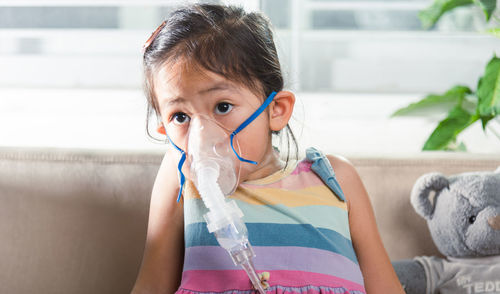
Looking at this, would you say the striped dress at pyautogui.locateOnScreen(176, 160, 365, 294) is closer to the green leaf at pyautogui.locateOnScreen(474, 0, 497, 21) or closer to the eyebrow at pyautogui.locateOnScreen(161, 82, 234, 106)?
the eyebrow at pyautogui.locateOnScreen(161, 82, 234, 106)

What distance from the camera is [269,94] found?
1.16 m

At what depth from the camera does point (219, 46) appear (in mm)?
1094

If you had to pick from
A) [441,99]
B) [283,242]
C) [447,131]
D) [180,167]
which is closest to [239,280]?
[283,242]

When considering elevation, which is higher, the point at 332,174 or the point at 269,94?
the point at 269,94

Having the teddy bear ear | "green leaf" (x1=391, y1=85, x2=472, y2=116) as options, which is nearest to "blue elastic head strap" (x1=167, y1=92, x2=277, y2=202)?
the teddy bear ear

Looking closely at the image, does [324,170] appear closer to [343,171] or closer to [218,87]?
[343,171]

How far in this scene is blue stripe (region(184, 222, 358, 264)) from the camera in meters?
1.15

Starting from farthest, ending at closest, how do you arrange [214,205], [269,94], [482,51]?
[482,51], [269,94], [214,205]

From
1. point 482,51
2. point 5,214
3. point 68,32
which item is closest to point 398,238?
point 5,214

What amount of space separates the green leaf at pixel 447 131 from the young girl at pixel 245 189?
602 mm

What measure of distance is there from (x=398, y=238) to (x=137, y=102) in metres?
1.95

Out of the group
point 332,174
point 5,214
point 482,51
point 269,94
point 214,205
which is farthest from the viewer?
point 482,51

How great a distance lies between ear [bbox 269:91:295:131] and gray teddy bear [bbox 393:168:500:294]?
16.3 inches

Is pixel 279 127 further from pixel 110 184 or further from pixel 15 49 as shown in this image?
pixel 15 49
